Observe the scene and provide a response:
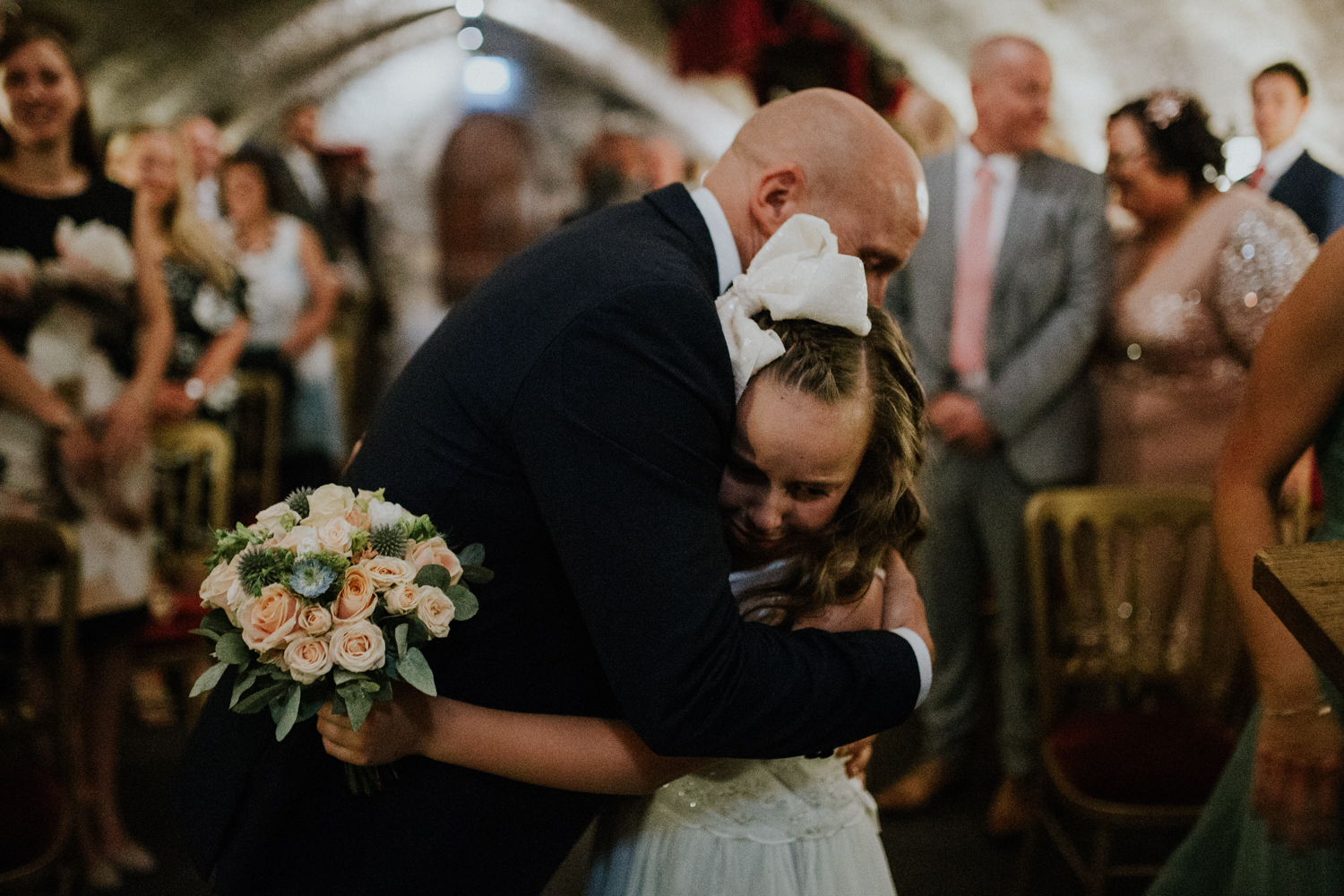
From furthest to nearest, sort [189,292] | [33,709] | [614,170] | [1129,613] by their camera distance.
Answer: [614,170] < [189,292] < [1129,613] < [33,709]

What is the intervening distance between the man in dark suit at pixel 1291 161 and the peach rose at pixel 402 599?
1.26m

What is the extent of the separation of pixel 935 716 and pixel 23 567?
254 cm

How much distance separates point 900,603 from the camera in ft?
4.68

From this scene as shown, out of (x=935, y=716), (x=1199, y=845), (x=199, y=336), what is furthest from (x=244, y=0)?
(x=1199, y=845)

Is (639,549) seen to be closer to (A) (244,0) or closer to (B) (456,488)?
(B) (456,488)

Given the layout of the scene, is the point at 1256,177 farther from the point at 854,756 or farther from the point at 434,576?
the point at 434,576

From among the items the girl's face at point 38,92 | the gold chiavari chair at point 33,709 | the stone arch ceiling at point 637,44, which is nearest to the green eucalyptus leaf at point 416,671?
the gold chiavari chair at point 33,709

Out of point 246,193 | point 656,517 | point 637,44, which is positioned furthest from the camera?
point 637,44

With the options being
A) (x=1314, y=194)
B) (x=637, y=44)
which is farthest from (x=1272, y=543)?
(x=637, y=44)

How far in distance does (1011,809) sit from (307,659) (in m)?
2.51

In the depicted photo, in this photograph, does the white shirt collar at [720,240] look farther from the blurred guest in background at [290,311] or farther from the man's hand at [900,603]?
the blurred guest in background at [290,311]

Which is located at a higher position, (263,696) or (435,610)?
(435,610)

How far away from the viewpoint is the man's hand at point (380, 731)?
1.15 m

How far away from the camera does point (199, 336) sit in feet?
12.2
